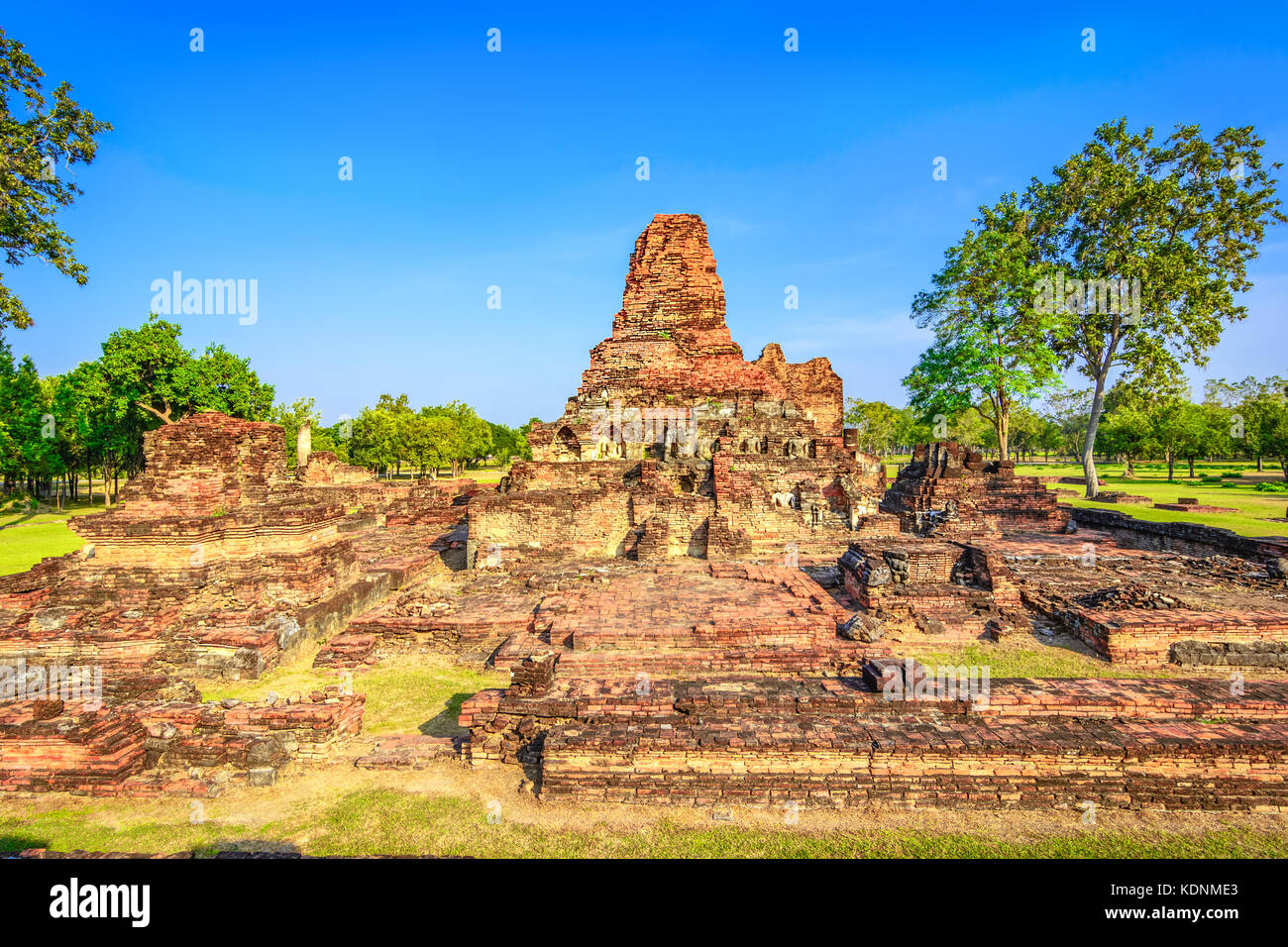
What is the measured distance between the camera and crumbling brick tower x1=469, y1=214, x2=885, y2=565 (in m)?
13.6

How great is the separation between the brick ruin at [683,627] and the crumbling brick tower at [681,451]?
10 cm

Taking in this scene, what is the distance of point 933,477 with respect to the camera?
18.7 m

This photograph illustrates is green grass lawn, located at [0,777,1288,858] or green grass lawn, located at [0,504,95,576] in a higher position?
green grass lawn, located at [0,504,95,576]

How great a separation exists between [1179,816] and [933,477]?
15.5m

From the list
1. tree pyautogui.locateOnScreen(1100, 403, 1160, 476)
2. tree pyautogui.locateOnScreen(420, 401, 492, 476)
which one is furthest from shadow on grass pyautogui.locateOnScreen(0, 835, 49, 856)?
tree pyautogui.locateOnScreen(1100, 403, 1160, 476)

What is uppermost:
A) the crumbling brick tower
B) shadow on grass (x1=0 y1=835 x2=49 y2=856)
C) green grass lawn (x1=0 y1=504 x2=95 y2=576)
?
the crumbling brick tower

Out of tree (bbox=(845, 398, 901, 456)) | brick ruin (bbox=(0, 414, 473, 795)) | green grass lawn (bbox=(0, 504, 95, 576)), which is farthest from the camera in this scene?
tree (bbox=(845, 398, 901, 456))

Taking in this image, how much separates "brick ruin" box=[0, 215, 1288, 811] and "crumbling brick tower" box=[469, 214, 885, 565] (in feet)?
0.33

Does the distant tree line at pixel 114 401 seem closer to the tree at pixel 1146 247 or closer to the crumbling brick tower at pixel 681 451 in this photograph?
the crumbling brick tower at pixel 681 451

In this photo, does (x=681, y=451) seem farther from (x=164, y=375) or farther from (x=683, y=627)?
(x=164, y=375)

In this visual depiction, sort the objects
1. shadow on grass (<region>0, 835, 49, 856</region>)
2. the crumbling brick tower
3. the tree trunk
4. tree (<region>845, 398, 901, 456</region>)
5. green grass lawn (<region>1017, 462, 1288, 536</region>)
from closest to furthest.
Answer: shadow on grass (<region>0, 835, 49, 856</region>), the crumbling brick tower, green grass lawn (<region>1017, 462, 1288, 536</region>), the tree trunk, tree (<region>845, 398, 901, 456</region>)

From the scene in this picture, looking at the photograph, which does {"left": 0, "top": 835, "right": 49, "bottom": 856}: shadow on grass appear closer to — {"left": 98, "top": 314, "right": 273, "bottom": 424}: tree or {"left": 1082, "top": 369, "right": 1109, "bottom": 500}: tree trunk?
{"left": 98, "top": 314, "right": 273, "bottom": 424}: tree
